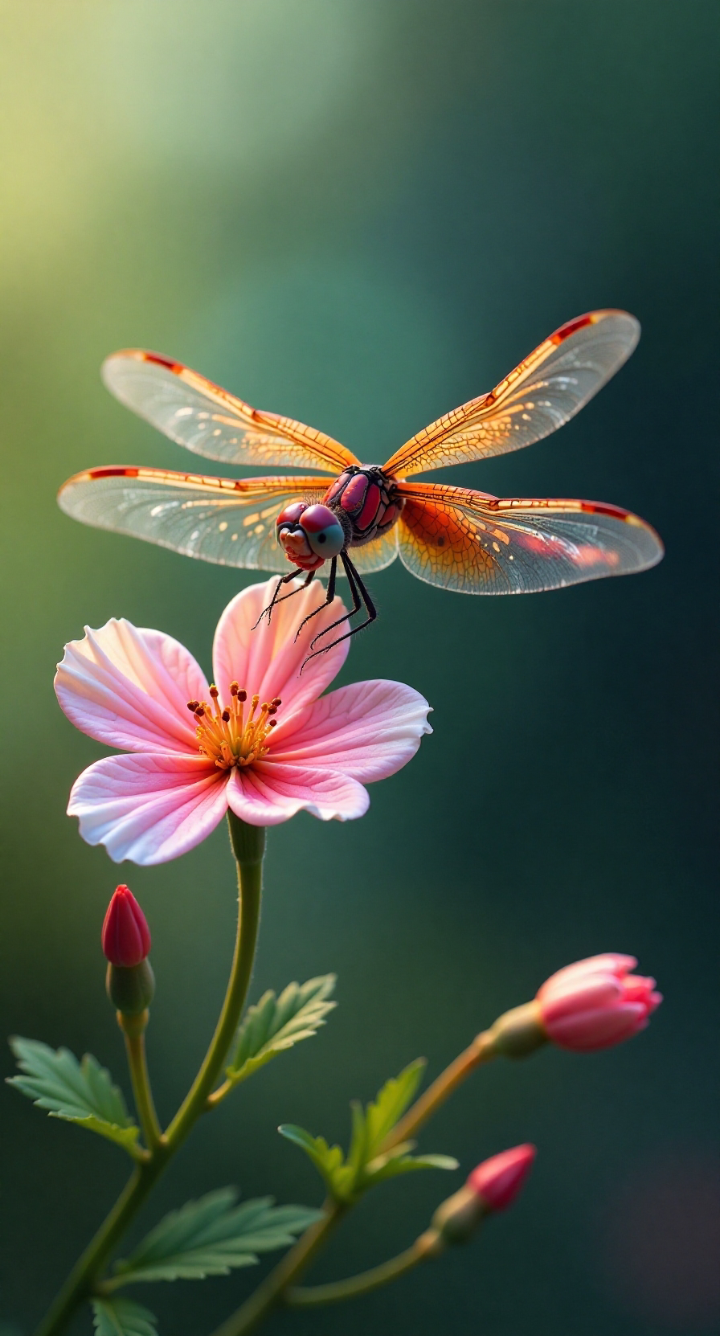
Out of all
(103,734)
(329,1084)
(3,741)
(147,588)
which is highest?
(147,588)

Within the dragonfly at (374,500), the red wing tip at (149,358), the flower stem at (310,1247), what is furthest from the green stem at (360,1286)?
the red wing tip at (149,358)

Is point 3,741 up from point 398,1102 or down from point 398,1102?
up

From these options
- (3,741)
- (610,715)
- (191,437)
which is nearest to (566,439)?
(610,715)

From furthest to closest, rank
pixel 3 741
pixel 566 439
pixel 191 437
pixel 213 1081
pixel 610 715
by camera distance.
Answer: pixel 566 439
pixel 610 715
pixel 3 741
pixel 191 437
pixel 213 1081

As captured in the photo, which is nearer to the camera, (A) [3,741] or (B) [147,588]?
(A) [3,741]

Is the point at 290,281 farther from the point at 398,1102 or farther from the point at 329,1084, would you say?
the point at 398,1102

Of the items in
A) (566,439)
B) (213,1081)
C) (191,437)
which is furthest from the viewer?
(566,439)

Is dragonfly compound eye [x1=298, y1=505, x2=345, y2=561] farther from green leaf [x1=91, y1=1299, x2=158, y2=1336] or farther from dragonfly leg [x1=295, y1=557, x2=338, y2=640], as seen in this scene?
green leaf [x1=91, y1=1299, x2=158, y2=1336]
